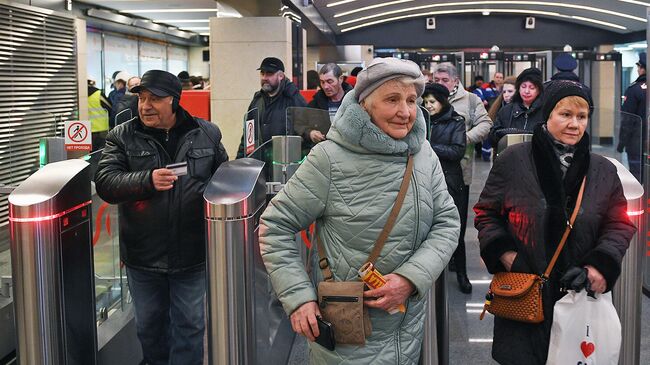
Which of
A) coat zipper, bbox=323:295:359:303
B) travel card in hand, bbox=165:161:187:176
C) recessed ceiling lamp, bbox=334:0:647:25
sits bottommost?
coat zipper, bbox=323:295:359:303

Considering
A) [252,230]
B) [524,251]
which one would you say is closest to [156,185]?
[252,230]

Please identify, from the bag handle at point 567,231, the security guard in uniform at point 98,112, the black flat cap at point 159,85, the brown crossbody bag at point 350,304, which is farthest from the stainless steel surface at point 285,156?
the security guard in uniform at point 98,112

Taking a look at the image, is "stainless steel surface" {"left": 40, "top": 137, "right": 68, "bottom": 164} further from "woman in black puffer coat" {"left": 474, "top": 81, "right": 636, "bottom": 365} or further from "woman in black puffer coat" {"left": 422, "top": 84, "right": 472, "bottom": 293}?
"woman in black puffer coat" {"left": 474, "top": 81, "right": 636, "bottom": 365}

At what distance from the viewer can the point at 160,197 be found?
3328 mm

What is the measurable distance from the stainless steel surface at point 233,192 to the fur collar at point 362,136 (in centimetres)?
52

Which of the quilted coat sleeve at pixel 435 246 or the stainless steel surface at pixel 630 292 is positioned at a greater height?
the quilted coat sleeve at pixel 435 246

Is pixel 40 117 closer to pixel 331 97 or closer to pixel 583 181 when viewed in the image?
pixel 331 97

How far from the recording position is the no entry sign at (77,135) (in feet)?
18.2

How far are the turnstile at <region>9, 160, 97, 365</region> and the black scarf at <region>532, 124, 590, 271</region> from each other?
1.81 meters

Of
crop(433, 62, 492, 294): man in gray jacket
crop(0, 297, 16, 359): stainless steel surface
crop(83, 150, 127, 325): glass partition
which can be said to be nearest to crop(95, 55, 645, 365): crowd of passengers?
crop(83, 150, 127, 325): glass partition

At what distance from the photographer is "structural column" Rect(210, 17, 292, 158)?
→ 9.56 metres

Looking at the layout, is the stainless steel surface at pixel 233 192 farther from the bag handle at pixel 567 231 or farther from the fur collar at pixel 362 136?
the bag handle at pixel 567 231

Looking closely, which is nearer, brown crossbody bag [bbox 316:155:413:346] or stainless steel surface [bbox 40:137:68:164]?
brown crossbody bag [bbox 316:155:413:346]

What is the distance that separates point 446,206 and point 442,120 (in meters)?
2.86
